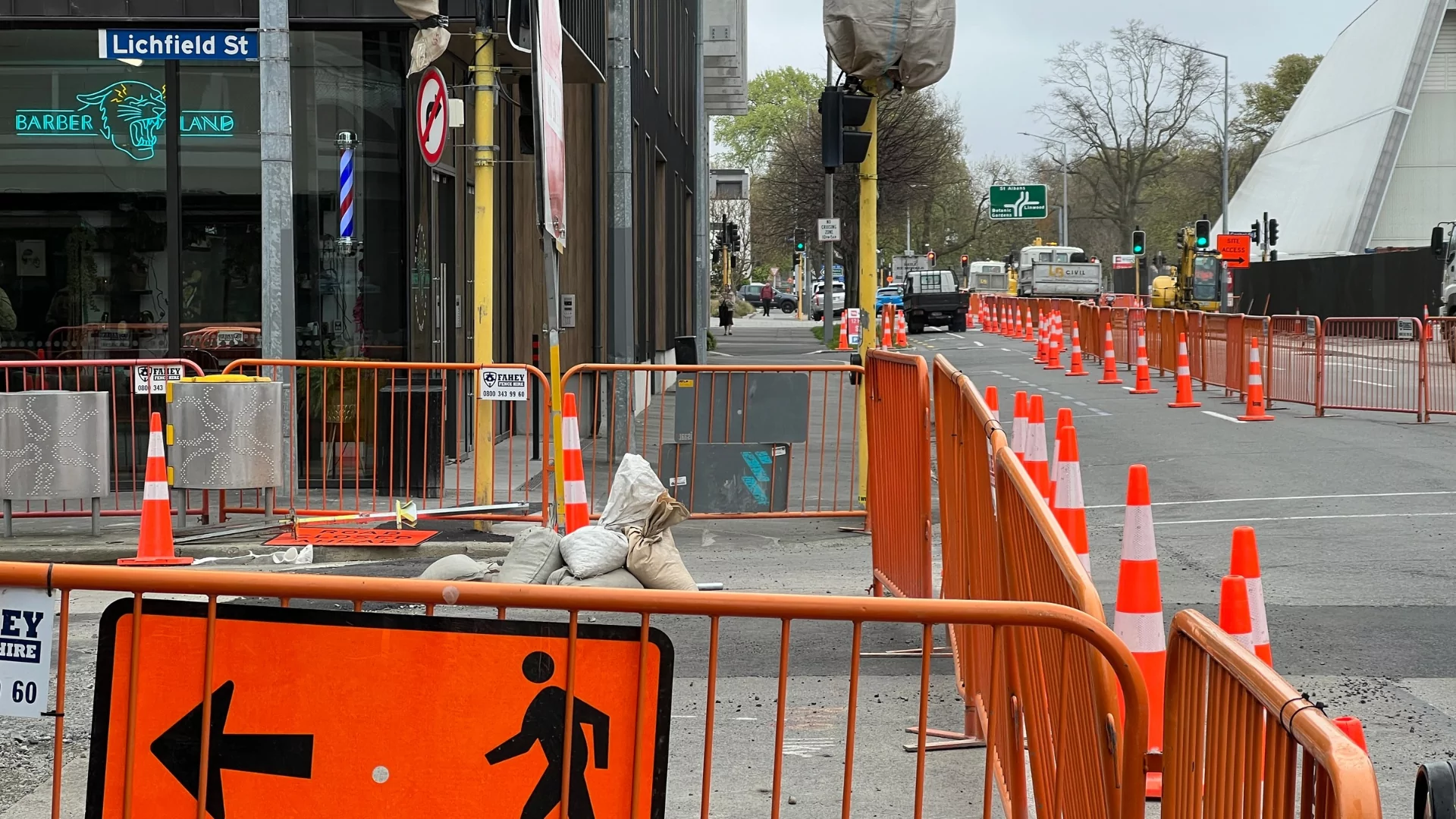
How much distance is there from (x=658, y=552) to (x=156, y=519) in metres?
3.23

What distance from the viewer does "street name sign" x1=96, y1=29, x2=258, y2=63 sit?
13.1 meters

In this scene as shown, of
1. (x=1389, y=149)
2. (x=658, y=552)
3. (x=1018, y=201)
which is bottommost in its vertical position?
(x=658, y=552)

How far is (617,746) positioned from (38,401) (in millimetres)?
7983

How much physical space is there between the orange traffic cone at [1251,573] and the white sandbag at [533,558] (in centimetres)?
375

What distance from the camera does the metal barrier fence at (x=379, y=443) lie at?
10.8 m

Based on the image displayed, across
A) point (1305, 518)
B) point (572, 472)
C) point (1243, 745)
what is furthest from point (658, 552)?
point (1243, 745)

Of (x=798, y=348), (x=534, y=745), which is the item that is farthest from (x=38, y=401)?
(x=798, y=348)

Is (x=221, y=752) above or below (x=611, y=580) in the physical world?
above

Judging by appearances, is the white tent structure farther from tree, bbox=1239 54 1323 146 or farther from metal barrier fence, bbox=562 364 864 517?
metal barrier fence, bbox=562 364 864 517

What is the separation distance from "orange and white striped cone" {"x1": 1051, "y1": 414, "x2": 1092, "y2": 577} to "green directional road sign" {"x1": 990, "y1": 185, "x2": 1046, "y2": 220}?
7559 centimetres

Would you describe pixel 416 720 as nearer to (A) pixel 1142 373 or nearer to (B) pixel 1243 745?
(B) pixel 1243 745

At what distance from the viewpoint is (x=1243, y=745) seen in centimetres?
253

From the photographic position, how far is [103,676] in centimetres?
350

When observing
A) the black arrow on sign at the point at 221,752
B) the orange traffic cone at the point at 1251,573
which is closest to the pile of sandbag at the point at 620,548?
the orange traffic cone at the point at 1251,573
